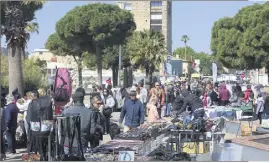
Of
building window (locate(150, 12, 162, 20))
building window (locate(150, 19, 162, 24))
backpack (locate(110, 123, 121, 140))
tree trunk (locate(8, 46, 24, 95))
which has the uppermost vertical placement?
building window (locate(150, 12, 162, 20))

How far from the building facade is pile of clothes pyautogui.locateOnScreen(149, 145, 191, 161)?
358ft

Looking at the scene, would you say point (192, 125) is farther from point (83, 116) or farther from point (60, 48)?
point (60, 48)

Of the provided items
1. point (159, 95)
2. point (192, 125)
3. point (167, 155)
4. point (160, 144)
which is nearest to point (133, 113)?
point (192, 125)

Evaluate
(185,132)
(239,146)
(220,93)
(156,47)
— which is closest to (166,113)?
(220,93)

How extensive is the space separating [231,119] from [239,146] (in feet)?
21.3

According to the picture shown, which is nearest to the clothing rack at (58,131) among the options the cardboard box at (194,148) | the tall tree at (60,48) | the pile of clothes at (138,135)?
the pile of clothes at (138,135)

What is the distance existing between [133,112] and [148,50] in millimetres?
39765

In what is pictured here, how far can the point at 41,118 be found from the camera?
9.77m

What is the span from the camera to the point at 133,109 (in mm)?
11469

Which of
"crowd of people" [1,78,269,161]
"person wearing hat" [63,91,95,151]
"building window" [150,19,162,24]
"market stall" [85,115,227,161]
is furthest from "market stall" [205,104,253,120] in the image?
"building window" [150,19,162,24]

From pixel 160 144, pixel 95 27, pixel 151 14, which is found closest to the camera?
pixel 160 144

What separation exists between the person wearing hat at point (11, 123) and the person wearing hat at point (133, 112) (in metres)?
2.23

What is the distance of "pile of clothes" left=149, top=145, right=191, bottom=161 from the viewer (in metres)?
8.59

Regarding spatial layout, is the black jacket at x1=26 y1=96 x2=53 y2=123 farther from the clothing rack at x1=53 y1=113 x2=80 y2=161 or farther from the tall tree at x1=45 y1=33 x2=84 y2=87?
the tall tree at x1=45 y1=33 x2=84 y2=87
